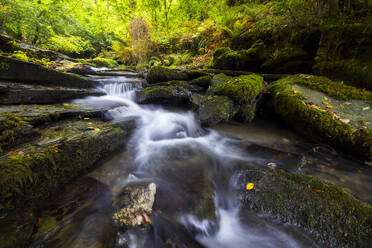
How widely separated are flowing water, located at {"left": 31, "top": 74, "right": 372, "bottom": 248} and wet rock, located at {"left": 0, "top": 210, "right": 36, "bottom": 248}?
285mm

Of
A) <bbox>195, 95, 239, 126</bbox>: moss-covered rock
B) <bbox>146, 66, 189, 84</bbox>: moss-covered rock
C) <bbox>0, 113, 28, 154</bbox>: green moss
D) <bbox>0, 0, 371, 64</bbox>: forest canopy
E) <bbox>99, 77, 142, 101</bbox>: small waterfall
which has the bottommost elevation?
<bbox>0, 113, 28, 154</bbox>: green moss

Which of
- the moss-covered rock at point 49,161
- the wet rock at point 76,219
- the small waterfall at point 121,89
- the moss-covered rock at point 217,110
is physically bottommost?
the wet rock at point 76,219

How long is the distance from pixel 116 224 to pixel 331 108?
4.61 metres

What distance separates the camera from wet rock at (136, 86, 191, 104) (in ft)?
17.9

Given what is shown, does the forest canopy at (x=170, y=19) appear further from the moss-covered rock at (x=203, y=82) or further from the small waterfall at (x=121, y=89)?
the small waterfall at (x=121, y=89)

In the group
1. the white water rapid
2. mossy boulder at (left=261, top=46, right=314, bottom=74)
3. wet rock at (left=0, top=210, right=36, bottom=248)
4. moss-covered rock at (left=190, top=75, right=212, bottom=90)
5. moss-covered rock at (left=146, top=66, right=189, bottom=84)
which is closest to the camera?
wet rock at (left=0, top=210, right=36, bottom=248)

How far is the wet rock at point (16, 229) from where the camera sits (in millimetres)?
1329

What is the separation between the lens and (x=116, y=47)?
13969 mm

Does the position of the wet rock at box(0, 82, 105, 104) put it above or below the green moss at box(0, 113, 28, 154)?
above

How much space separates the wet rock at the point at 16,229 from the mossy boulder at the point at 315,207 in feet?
8.52

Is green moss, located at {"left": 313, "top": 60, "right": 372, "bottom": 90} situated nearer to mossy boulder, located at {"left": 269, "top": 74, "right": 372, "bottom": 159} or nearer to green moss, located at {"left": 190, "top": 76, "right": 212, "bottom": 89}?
mossy boulder, located at {"left": 269, "top": 74, "right": 372, "bottom": 159}

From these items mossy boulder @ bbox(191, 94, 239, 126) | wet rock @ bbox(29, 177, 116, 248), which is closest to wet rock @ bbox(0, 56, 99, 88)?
wet rock @ bbox(29, 177, 116, 248)

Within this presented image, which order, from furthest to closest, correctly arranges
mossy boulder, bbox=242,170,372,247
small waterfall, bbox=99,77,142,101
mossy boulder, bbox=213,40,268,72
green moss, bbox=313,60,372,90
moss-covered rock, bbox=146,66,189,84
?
moss-covered rock, bbox=146,66,189,84 → small waterfall, bbox=99,77,142,101 → mossy boulder, bbox=213,40,268,72 → green moss, bbox=313,60,372,90 → mossy boulder, bbox=242,170,372,247

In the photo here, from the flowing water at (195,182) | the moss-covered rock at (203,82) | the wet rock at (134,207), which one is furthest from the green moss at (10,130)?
the moss-covered rock at (203,82)
